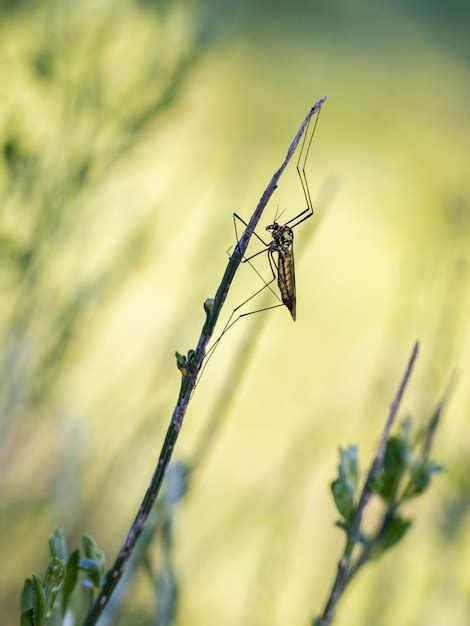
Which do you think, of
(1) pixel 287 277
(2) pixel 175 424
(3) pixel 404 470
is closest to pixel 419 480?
(3) pixel 404 470

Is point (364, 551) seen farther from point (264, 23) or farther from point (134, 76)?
point (264, 23)

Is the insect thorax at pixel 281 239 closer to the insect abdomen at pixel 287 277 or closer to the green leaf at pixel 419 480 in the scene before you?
the insect abdomen at pixel 287 277

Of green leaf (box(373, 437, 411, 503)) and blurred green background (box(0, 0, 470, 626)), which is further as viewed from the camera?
blurred green background (box(0, 0, 470, 626))

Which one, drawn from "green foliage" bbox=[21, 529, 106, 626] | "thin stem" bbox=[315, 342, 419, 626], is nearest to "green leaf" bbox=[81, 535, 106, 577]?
"green foliage" bbox=[21, 529, 106, 626]

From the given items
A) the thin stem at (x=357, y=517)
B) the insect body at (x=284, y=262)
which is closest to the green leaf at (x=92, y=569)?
the thin stem at (x=357, y=517)

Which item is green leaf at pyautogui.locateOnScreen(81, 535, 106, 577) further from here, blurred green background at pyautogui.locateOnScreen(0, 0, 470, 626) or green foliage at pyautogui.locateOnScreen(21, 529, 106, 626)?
blurred green background at pyautogui.locateOnScreen(0, 0, 470, 626)

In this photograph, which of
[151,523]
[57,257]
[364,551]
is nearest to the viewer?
[364,551]

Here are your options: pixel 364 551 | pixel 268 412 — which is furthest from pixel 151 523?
pixel 268 412
